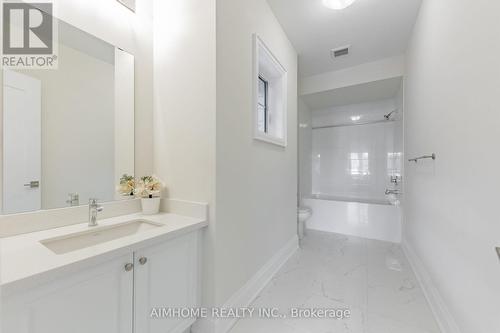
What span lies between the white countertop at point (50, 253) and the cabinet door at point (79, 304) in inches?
1.8

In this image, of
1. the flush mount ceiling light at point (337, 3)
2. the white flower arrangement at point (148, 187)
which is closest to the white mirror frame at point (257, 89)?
the flush mount ceiling light at point (337, 3)

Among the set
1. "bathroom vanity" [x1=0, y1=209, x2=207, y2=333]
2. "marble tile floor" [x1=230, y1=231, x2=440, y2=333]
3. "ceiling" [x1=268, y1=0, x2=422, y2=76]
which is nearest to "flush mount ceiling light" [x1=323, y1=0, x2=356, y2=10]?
"ceiling" [x1=268, y1=0, x2=422, y2=76]

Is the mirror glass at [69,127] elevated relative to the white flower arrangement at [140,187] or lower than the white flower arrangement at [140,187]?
elevated

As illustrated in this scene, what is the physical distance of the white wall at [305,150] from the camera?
380 cm

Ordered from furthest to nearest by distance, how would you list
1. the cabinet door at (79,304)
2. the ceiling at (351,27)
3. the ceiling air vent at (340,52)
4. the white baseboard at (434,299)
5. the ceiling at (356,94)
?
the ceiling at (356,94) → the ceiling air vent at (340,52) → the ceiling at (351,27) → the white baseboard at (434,299) → the cabinet door at (79,304)

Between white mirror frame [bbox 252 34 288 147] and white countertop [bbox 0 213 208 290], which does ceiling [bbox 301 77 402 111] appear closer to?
white mirror frame [bbox 252 34 288 147]

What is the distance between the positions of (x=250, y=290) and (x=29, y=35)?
2.19 metres

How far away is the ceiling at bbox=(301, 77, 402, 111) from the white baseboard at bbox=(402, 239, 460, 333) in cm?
235

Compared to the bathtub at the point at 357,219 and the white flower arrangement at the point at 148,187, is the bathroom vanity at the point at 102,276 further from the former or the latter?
the bathtub at the point at 357,219

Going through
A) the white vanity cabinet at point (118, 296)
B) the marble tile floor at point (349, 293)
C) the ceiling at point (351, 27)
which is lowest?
the marble tile floor at point (349, 293)

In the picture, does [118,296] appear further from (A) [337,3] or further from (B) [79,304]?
(A) [337,3]

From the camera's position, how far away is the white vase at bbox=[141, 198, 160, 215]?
4.87 feet

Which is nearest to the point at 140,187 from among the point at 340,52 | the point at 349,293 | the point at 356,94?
the point at 349,293

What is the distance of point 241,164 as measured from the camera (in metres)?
1.61
